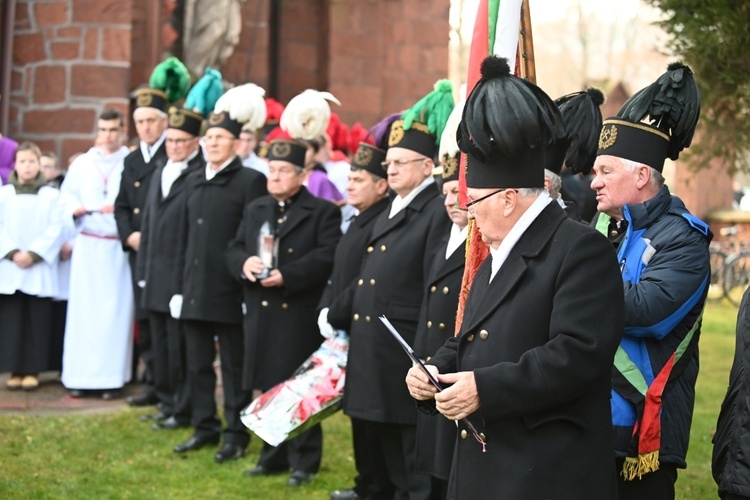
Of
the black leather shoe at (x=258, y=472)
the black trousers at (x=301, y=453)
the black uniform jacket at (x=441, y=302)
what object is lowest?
the black leather shoe at (x=258, y=472)

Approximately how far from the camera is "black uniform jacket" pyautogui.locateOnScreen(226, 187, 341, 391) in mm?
7582

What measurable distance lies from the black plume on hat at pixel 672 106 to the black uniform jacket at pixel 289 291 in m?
3.13

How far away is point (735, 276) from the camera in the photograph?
19922 millimetres

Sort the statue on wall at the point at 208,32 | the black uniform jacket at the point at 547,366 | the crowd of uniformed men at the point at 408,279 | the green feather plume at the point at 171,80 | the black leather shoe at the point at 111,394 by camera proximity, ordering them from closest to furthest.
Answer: the black uniform jacket at the point at 547,366
the crowd of uniformed men at the point at 408,279
the black leather shoe at the point at 111,394
the green feather plume at the point at 171,80
the statue on wall at the point at 208,32

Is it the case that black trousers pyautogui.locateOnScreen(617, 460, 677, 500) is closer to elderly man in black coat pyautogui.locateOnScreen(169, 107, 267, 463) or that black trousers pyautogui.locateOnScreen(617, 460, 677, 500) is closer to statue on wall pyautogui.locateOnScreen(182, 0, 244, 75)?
elderly man in black coat pyautogui.locateOnScreen(169, 107, 267, 463)

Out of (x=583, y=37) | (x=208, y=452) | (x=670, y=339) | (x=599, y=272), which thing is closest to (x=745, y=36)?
(x=670, y=339)

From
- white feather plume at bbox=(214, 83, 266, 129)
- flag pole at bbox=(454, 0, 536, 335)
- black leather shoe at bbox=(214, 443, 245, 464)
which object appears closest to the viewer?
flag pole at bbox=(454, 0, 536, 335)

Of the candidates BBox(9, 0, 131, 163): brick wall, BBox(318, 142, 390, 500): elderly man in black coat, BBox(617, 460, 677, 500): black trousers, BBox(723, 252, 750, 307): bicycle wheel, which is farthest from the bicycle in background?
BBox(617, 460, 677, 500): black trousers

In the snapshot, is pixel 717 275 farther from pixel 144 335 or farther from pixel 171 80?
pixel 144 335

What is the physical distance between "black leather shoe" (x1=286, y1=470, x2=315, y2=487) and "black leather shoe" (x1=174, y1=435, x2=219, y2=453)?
100cm

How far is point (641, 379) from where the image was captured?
4.47 m

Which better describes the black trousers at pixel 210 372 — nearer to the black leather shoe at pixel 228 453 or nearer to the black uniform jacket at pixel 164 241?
the black leather shoe at pixel 228 453

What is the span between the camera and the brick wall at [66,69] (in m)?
12.6

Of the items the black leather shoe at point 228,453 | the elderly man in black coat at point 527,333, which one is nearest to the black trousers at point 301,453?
the black leather shoe at point 228,453
